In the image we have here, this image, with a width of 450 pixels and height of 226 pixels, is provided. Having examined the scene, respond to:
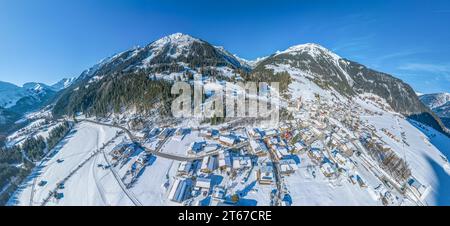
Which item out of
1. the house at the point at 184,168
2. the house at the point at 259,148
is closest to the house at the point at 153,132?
the house at the point at 184,168

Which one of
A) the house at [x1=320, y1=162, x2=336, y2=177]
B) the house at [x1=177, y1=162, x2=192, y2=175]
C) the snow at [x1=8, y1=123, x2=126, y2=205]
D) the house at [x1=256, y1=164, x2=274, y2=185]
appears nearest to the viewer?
the house at [x1=256, y1=164, x2=274, y2=185]

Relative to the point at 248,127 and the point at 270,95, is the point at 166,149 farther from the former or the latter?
the point at 270,95

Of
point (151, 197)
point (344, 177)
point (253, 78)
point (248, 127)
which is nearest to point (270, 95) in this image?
point (253, 78)

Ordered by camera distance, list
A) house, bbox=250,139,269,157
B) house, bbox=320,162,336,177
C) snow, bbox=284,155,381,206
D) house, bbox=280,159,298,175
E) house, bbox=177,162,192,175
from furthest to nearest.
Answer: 1. house, bbox=250,139,269,157
2. house, bbox=177,162,192,175
3. house, bbox=280,159,298,175
4. house, bbox=320,162,336,177
5. snow, bbox=284,155,381,206

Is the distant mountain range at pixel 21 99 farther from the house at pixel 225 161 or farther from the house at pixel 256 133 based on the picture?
the house at pixel 256 133

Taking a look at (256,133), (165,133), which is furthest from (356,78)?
(165,133)

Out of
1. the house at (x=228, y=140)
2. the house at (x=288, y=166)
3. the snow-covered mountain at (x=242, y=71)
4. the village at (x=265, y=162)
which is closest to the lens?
the village at (x=265, y=162)

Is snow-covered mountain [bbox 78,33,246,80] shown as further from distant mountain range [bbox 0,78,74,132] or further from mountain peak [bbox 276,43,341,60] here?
mountain peak [bbox 276,43,341,60]

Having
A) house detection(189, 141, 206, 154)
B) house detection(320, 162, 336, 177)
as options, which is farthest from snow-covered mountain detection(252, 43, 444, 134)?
house detection(320, 162, 336, 177)
